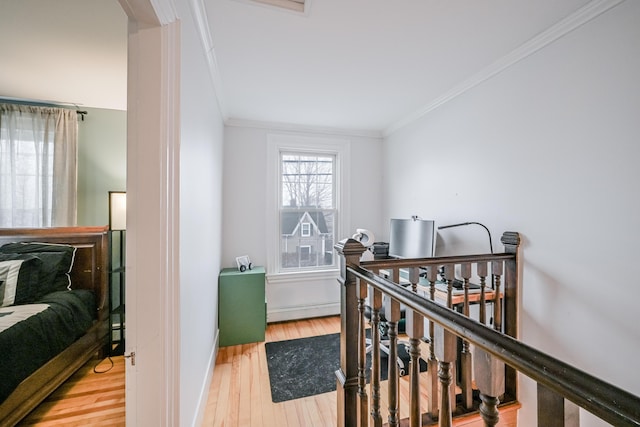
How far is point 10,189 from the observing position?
2.26m

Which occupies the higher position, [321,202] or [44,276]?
[321,202]

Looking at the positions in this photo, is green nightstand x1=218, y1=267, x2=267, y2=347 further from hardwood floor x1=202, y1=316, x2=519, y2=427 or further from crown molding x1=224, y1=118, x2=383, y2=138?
crown molding x1=224, y1=118, x2=383, y2=138

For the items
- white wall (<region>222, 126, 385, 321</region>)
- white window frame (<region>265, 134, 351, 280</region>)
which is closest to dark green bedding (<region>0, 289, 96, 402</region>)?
white wall (<region>222, 126, 385, 321</region>)

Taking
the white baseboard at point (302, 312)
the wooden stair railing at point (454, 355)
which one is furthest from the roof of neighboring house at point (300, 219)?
the wooden stair railing at point (454, 355)

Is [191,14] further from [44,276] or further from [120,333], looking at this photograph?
[120,333]

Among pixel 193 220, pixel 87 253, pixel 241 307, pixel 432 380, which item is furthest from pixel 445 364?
pixel 87 253

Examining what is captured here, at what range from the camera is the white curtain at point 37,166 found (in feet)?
7.41

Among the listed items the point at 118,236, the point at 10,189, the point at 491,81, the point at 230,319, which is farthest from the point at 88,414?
the point at 491,81

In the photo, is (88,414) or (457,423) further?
(88,414)

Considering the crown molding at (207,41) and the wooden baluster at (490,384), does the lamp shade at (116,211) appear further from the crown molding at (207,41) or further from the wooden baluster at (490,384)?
the wooden baluster at (490,384)

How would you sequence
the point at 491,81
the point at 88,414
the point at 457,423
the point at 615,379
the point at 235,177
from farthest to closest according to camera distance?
the point at 235,177 → the point at 491,81 → the point at 88,414 → the point at 457,423 → the point at 615,379

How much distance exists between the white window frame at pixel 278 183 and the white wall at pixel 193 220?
47.7 inches

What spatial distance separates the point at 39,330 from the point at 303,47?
101 inches

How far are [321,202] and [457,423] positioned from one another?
2499mm
